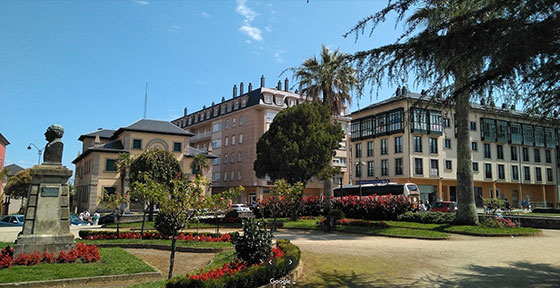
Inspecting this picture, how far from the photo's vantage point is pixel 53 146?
10.9 meters

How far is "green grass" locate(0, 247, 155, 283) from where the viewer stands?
25.1 ft

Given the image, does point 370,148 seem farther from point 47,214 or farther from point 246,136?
point 47,214

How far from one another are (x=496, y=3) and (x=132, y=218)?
2806 cm

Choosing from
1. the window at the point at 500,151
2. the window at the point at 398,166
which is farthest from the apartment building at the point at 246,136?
the window at the point at 500,151

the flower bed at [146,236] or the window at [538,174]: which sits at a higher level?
the window at [538,174]

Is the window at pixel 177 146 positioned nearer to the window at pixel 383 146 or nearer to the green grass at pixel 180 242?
the window at pixel 383 146

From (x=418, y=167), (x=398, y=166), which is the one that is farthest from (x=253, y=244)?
(x=418, y=167)

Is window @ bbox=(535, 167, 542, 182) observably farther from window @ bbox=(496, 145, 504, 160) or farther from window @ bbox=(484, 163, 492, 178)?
window @ bbox=(484, 163, 492, 178)

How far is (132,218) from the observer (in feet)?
92.6

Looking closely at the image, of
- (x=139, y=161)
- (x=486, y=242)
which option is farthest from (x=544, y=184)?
(x=139, y=161)

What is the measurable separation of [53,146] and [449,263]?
37.9 ft

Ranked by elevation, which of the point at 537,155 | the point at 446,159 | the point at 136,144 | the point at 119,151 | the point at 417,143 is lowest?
the point at 119,151

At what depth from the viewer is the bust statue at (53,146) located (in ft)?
35.3

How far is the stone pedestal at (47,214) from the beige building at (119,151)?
3302 centimetres
